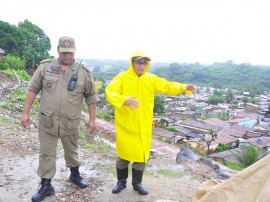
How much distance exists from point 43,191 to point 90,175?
85 centimetres

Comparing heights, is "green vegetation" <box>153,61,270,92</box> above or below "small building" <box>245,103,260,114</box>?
above

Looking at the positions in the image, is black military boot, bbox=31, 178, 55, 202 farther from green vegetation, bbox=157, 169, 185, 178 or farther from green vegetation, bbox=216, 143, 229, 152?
green vegetation, bbox=216, 143, 229, 152

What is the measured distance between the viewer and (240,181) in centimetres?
174

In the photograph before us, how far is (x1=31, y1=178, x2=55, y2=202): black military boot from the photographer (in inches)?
111

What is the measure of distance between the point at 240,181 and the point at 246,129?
1252 inches

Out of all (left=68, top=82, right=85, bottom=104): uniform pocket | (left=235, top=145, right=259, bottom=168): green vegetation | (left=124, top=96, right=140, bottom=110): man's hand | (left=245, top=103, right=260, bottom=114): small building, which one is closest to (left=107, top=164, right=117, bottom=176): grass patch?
(left=68, top=82, right=85, bottom=104): uniform pocket

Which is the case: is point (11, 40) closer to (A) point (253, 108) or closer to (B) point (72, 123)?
(B) point (72, 123)

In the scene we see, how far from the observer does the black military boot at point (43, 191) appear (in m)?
2.81

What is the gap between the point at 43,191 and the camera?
113 inches

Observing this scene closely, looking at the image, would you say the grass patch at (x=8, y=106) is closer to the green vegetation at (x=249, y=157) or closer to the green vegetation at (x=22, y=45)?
the green vegetation at (x=249, y=157)

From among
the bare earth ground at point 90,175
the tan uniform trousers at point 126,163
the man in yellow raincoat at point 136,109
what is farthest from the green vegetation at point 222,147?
the man in yellow raincoat at point 136,109

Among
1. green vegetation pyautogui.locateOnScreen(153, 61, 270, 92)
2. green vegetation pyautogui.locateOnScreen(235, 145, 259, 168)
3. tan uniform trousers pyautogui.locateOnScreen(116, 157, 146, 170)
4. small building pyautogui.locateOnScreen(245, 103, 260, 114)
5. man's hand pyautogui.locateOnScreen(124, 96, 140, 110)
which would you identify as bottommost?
small building pyautogui.locateOnScreen(245, 103, 260, 114)

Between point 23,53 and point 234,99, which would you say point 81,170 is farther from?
point 234,99

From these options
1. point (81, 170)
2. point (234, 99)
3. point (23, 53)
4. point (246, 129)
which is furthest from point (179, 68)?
point (81, 170)
